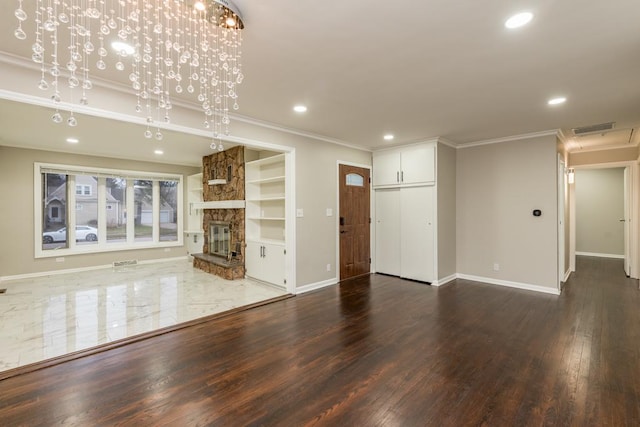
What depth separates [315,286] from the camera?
4.88 m

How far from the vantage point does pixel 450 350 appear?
2.75m

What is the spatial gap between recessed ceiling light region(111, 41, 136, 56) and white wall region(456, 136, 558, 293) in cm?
528

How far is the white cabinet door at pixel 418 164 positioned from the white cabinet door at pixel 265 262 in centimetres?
266

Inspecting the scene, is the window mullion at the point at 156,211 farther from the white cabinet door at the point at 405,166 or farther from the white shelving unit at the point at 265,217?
the white cabinet door at the point at 405,166

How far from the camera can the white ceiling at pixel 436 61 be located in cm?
185

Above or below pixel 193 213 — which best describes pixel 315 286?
below

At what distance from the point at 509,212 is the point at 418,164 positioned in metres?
1.72

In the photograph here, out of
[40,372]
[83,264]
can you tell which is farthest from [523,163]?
[83,264]

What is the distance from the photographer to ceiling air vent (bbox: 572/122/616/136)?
4.15m

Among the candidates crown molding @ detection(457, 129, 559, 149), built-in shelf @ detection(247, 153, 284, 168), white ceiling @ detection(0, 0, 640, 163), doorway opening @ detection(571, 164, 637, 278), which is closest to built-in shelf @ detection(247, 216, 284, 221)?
built-in shelf @ detection(247, 153, 284, 168)

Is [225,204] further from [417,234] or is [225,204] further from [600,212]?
[600,212]

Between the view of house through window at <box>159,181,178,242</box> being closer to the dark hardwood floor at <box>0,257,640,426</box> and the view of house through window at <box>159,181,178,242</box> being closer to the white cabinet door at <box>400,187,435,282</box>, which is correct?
the dark hardwood floor at <box>0,257,640,426</box>

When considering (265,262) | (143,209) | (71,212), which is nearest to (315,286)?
(265,262)

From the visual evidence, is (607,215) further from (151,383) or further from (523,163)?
(151,383)
